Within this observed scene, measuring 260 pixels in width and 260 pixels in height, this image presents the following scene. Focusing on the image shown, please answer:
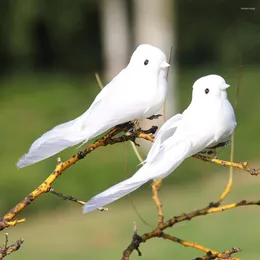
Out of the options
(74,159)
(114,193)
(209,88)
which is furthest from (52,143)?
(209,88)

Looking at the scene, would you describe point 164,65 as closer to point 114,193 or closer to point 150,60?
point 150,60

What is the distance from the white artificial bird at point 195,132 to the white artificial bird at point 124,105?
0.17ft

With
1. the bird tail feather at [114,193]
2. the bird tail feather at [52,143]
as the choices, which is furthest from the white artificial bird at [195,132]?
the bird tail feather at [52,143]

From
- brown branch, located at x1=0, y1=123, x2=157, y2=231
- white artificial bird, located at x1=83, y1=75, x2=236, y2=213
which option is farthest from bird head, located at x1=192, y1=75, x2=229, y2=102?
brown branch, located at x1=0, y1=123, x2=157, y2=231

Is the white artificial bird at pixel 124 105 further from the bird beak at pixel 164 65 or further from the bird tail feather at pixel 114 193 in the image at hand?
the bird tail feather at pixel 114 193

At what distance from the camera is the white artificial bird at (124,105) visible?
5.00ft

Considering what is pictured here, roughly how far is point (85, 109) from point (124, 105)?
18.1m

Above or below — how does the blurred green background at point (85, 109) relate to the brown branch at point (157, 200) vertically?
below

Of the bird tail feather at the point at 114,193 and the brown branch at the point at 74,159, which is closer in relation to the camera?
the bird tail feather at the point at 114,193

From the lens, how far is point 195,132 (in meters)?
1.49

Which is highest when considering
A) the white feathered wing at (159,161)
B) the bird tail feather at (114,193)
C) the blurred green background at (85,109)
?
the white feathered wing at (159,161)

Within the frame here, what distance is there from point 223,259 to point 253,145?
12.8 m

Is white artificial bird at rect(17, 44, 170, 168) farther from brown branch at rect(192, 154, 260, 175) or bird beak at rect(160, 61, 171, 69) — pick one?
brown branch at rect(192, 154, 260, 175)

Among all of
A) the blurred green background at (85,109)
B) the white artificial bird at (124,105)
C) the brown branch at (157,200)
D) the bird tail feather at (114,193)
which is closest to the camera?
the bird tail feather at (114,193)
